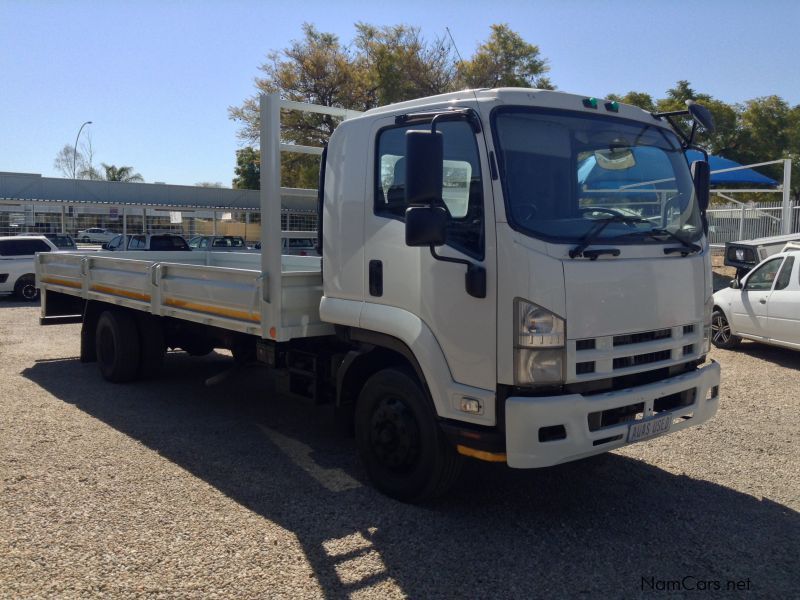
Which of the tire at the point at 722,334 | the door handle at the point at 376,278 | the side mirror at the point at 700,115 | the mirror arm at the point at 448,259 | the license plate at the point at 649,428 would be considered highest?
the side mirror at the point at 700,115

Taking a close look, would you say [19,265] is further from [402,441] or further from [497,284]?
[497,284]

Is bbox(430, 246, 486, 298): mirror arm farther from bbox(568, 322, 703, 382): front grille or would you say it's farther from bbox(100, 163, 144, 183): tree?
bbox(100, 163, 144, 183): tree

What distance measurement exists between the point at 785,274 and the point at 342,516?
7790 millimetres

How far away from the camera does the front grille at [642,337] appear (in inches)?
165

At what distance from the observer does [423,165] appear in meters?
3.90

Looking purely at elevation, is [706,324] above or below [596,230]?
below

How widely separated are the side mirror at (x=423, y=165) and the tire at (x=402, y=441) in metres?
1.31

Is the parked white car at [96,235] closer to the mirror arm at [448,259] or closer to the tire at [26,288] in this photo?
the tire at [26,288]

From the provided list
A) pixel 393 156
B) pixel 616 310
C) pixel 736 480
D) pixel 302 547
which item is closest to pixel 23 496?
pixel 302 547

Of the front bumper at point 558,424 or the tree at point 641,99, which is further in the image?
the tree at point 641,99

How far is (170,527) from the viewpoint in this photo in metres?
4.43

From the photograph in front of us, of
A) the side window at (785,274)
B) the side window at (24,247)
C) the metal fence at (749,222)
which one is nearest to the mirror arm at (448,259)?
the side window at (785,274)

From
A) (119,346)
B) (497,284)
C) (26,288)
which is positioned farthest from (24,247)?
(497,284)

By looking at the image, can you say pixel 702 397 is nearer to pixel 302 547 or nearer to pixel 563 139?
pixel 563 139
